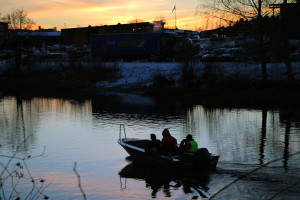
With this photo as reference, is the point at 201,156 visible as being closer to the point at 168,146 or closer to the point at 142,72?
the point at 168,146

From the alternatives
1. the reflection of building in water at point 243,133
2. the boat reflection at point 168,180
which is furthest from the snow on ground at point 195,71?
the boat reflection at point 168,180

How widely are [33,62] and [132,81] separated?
1924cm

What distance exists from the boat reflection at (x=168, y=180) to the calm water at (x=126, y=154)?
4 centimetres

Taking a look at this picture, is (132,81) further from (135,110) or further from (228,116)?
(228,116)

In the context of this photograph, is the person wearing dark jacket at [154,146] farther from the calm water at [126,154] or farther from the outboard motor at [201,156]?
the outboard motor at [201,156]

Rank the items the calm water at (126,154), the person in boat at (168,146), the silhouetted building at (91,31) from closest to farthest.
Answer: the calm water at (126,154) → the person in boat at (168,146) → the silhouetted building at (91,31)

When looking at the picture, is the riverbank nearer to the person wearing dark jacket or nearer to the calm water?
the calm water

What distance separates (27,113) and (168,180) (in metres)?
20.7

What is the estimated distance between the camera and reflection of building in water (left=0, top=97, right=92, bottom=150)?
22953mm

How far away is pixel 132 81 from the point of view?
2028 inches

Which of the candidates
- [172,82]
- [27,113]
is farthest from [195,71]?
[27,113]

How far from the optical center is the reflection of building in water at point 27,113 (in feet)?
75.3

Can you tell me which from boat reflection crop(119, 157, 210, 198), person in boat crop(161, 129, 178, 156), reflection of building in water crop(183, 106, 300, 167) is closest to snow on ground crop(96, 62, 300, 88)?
reflection of building in water crop(183, 106, 300, 167)

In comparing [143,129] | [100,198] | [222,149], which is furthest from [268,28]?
[100,198]
